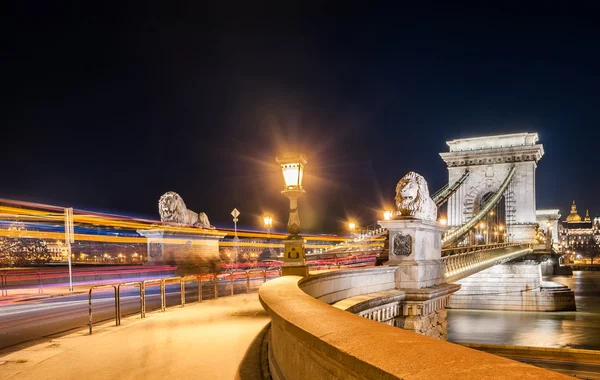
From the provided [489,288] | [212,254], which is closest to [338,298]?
[212,254]

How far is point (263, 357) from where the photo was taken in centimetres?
624

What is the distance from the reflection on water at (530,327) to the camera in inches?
1195

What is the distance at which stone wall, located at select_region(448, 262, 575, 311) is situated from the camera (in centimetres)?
4644

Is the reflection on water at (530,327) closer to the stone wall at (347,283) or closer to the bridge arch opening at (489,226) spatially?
the stone wall at (347,283)

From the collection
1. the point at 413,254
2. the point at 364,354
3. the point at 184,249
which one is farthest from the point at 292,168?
the point at 184,249

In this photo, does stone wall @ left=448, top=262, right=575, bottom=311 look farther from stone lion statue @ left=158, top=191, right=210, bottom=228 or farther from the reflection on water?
stone lion statue @ left=158, top=191, right=210, bottom=228

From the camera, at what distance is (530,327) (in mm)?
36344

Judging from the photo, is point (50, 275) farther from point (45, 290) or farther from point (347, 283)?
point (347, 283)

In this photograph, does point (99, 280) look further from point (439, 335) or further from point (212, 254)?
point (439, 335)

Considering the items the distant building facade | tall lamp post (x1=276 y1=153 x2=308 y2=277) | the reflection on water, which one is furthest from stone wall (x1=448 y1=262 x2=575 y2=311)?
the distant building facade

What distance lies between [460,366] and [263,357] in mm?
4488

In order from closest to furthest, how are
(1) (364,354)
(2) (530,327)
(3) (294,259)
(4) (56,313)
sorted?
(1) (364,354)
(3) (294,259)
(4) (56,313)
(2) (530,327)

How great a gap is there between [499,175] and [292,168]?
66.4m

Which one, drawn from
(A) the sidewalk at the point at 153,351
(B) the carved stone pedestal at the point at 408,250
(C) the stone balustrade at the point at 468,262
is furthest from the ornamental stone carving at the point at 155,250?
(A) the sidewalk at the point at 153,351
